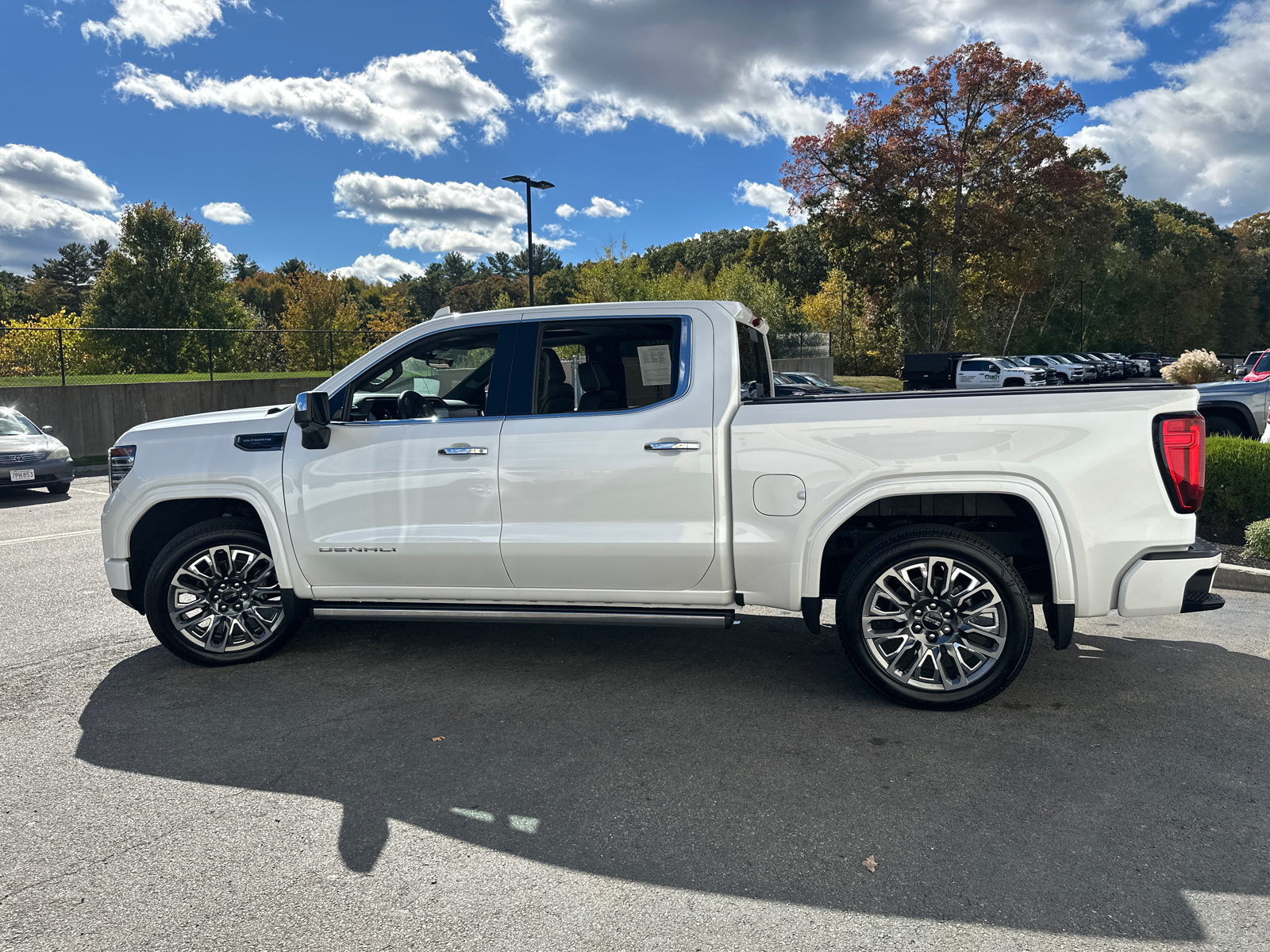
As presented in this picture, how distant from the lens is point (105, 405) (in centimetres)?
1872

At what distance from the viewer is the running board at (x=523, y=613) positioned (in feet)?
14.5

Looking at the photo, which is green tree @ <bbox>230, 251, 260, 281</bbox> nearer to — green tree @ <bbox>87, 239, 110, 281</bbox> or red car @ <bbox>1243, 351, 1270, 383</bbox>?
green tree @ <bbox>87, 239, 110, 281</bbox>

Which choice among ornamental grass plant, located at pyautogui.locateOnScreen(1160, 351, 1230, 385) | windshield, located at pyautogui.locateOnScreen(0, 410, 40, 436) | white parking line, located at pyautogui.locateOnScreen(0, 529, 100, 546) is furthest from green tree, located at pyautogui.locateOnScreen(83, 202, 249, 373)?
ornamental grass plant, located at pyautogui.locateOnScreen(1160, 351, 1230, 385)

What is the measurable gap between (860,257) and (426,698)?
165 ft

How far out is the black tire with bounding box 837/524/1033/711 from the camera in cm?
408

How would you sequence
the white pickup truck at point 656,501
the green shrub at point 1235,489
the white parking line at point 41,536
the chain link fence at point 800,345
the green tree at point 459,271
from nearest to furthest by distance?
1. the white pickup truck at point 656,501
2. the green shrub at point 1235,489
3. the white parking line at point 41,536
4. the chain link fence at point 800,345
5. the green tree at point 459,271

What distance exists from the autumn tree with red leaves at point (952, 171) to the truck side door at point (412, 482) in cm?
4614

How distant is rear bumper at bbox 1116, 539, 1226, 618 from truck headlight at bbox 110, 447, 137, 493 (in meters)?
5.26

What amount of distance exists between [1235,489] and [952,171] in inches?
1695

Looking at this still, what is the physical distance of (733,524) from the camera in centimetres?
432

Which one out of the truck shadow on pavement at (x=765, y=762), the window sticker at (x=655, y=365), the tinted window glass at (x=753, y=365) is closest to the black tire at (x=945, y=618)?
the truck shadow on pavement at (x=765, y=762)

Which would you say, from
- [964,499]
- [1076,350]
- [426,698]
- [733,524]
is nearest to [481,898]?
[426,698]

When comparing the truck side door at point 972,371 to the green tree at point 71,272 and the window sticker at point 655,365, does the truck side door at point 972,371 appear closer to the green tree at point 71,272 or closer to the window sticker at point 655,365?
the window sticker at point 655,365

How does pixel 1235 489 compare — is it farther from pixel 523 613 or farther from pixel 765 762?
pixel 523 613
